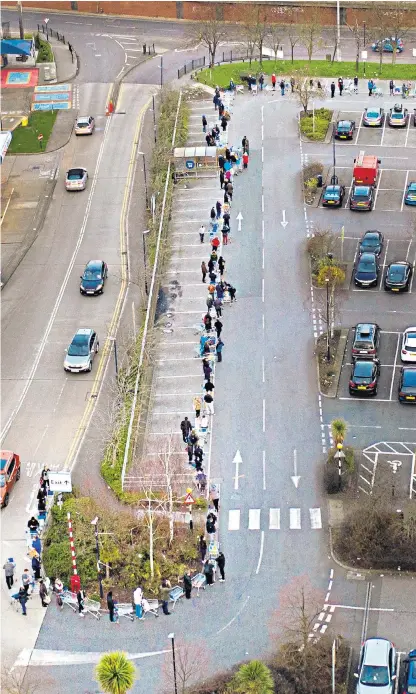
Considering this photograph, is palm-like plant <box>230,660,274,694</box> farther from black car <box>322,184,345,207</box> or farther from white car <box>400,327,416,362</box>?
black car <box>322,184,345,207</box>

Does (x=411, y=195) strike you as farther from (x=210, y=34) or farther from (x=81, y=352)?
(x=210, y=34)

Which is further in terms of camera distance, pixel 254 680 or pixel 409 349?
pixel 409 349

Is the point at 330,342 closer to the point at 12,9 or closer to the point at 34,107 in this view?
the point at 34,107

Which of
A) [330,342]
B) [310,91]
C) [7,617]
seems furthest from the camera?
[310,91]

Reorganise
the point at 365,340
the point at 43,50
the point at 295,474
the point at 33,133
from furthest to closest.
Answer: the point at 43,50 < the point at 33,133 < the point at 365,340 < the point at 295,474

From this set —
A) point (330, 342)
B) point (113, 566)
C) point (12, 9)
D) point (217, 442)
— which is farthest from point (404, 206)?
point (12, 9)

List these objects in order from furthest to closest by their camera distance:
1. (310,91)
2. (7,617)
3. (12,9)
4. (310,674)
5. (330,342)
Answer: (12,9) → (310,91) → (330,342) → (7,617) → (310,674)

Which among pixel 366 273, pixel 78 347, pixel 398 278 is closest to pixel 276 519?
pixel 78 347

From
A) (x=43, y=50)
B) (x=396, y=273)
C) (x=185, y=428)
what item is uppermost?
(x=396, y=273)
